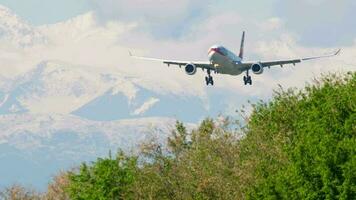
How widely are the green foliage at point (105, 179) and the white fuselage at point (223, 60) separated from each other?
24.2 meters

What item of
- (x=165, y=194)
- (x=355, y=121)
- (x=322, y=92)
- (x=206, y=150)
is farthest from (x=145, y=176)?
(x=355, y=121)

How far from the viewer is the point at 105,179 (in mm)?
119438

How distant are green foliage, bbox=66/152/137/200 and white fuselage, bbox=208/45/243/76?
79.5 ft

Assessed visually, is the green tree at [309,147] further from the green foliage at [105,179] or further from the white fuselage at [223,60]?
the white fuselage at [223,60]

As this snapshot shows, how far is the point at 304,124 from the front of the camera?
8619cm

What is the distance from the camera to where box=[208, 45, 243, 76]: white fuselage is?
14325 cm

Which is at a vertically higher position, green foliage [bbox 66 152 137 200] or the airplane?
the airplane

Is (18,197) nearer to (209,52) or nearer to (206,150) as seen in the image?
(209,52)

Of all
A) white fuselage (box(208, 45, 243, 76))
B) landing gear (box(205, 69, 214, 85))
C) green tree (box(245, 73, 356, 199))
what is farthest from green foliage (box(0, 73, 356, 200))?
landing gear (box(205, 69, 214, 85))

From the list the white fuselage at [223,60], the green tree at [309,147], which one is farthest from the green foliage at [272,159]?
the white fuselage at [223,60]

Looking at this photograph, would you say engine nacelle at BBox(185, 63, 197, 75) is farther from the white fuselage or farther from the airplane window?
Result: the airplane window

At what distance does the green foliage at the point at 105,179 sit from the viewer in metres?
118

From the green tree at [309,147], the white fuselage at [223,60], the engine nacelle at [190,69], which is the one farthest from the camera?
the engine nacelle at [190,69]

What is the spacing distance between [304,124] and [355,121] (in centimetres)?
747
